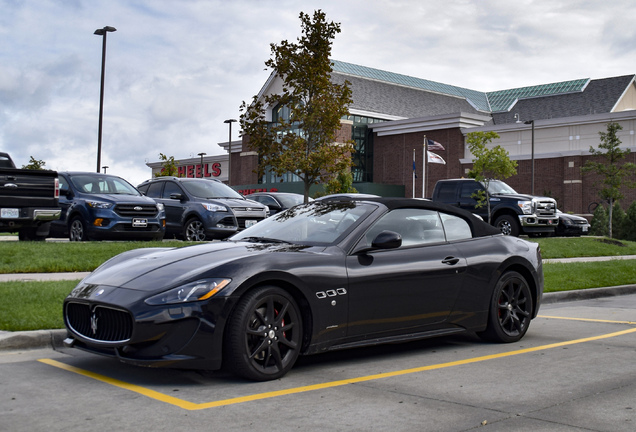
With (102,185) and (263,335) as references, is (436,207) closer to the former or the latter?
(263,335)

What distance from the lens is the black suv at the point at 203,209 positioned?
1730 cm

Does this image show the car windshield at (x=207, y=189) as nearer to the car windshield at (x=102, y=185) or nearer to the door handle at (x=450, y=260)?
the car windshield at (x=102, y=185)

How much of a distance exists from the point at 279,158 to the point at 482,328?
583 inches

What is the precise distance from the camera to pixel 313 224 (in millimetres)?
6637

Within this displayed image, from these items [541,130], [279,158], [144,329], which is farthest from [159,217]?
[541,130]

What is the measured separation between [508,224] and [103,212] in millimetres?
13700

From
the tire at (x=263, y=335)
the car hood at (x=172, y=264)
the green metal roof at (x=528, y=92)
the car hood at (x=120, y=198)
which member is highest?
the green metal roof at (x=528, y=92)

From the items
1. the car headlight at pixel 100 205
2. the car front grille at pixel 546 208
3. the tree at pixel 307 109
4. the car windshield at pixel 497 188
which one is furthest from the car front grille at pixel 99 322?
the car front grille at pixel 546 208

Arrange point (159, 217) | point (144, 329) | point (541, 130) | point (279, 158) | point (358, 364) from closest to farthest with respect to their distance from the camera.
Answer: point (144, 329) → point (358, 364) → point (159, 217) → point (279, 158) → point (541, 130)

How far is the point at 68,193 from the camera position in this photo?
647 inches

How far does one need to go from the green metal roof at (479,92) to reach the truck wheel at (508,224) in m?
45.5

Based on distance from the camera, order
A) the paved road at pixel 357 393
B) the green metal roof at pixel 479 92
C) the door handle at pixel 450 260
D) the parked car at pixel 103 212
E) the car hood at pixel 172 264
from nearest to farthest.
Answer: the paved road at pixel 357 393, the car hood at pixel 172 264, the door handle at pixel 450 260, the parked car at pixel 103 212, the green metal roof at pixel 479 92

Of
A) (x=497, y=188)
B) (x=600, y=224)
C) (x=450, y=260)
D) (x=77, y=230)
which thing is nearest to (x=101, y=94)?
(x=77, y=230)

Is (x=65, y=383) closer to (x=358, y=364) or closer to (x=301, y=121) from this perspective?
(x=358, y=364)
